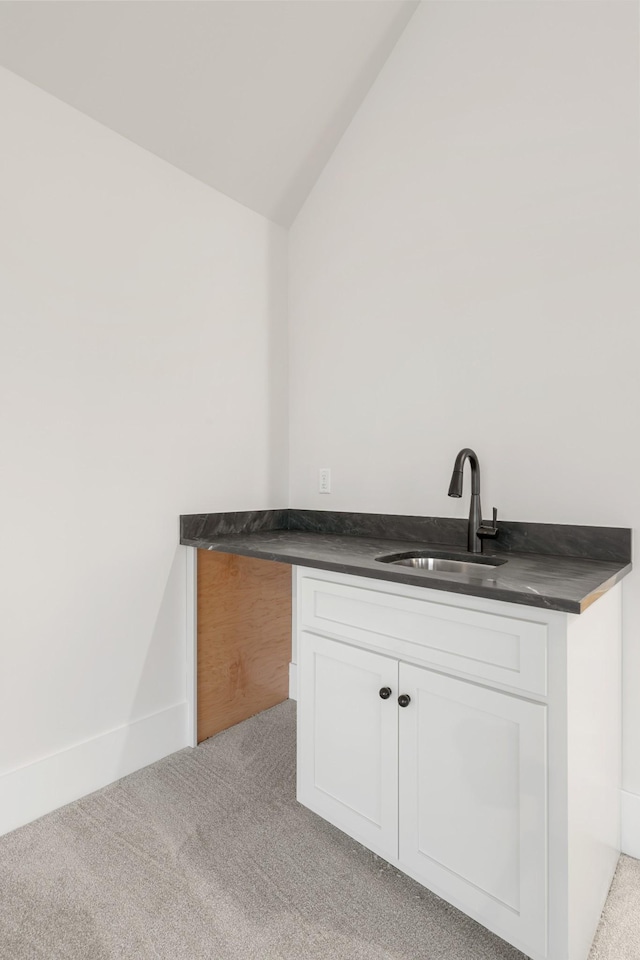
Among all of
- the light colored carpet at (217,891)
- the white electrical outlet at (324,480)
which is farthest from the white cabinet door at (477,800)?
the white electrical outlet at (324,480)

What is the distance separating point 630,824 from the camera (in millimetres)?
1409

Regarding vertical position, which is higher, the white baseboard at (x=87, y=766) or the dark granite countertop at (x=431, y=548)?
the dark granite countertop at (x=431, y=548)

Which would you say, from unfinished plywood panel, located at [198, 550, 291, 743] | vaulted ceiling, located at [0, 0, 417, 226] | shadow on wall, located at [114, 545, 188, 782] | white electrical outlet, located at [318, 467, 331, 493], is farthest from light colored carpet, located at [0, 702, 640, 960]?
vaulted ceiling, located at [0, 0, 417, 226]

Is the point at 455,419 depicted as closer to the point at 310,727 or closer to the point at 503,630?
the point at 503,630

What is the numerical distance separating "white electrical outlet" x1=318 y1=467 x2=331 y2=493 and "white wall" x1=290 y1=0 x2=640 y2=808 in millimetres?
38

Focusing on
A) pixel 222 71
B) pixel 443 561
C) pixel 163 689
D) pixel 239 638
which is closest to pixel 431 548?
pixel 443 561

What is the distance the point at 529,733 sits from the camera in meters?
1.02

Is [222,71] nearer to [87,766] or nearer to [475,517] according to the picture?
[475,517]

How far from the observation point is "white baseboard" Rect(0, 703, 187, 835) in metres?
1.49

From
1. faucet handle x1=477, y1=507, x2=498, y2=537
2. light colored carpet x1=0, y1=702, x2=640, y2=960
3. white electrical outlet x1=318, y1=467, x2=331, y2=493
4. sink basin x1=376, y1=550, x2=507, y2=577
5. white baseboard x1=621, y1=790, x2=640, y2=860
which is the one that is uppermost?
white electrical outlet x1=318, y1=467, x2=331, y2=493

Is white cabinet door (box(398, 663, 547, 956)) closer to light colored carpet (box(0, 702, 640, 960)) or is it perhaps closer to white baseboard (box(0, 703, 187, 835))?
light colored carpet (box(0, 702, 640, 960))

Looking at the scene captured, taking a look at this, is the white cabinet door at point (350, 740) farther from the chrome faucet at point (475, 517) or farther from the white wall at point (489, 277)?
the white wall at point (489, 277)

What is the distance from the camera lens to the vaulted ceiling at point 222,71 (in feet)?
4.91

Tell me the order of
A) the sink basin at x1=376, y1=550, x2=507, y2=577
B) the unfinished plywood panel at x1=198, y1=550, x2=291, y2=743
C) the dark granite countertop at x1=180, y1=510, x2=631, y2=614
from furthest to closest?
the unfinished plywood panel at x1=198, y1=550, x2=291, y2=743 → the sink basin at x1=376, y1=550, x2=507, y2=577 → the dark granite countertop at x1=180, y1=510, x2=631, y2=614
